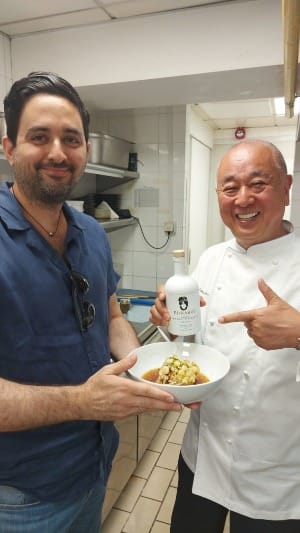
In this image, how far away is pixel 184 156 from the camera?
105 inches

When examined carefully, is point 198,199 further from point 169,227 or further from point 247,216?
point 247,216

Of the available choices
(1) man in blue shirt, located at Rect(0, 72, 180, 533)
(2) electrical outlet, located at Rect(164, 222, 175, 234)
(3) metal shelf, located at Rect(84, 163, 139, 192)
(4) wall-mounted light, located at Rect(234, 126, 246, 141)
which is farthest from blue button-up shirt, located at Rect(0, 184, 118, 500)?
(4) wall-mounted light, located at Rect(234, 126, 246, 141)

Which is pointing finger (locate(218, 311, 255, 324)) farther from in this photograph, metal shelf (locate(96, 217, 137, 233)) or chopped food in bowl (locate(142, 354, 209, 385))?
metal shelf (locate(96, 217, 137, 233))

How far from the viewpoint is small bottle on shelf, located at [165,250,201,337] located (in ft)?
2.95

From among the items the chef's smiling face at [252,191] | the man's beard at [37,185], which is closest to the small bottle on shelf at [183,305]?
the chef's smiling face at [252,191]

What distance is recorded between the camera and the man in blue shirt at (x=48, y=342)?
0.77 m

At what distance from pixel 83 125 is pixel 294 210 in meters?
1.64

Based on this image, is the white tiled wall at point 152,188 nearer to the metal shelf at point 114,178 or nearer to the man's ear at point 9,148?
the metal shelf at point 114,178

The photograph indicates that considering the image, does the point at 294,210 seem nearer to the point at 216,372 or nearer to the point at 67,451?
the point at 216,372

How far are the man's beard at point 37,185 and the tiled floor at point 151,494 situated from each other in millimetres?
1654

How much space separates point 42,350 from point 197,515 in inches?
30.8

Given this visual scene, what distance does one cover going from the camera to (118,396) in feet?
2.46

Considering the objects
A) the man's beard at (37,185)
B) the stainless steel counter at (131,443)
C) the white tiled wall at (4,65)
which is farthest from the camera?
the white tiled wall at (4,65)

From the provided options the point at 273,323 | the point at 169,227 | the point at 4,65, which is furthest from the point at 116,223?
the point at 273,323
